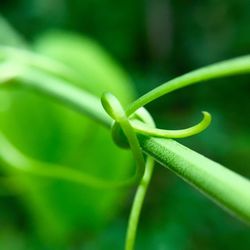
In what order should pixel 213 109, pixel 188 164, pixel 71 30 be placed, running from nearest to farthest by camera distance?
1. pixel 188 164
2. pixel 213 109
3. pixel 71 30

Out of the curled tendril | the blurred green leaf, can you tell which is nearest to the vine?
the curled tendril

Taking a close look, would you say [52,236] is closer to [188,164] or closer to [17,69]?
[17,69]

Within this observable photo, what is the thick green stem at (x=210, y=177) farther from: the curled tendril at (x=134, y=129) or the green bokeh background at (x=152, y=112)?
the green bokeh background at (x=152, y=112)

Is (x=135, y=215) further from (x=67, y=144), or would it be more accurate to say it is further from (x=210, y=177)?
(x=67, y=144)

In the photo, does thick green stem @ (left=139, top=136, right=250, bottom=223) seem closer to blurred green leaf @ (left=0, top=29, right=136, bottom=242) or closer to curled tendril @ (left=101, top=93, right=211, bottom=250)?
curled tendril @ (left=101, top=93, right=211, bottom=250)

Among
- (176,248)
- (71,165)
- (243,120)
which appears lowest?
(243,120)

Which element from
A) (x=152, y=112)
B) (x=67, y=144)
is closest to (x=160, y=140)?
(x=67, y=144)

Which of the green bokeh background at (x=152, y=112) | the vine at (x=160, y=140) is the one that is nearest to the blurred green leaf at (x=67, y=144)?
the green bokeh background at (x=152, y=112)

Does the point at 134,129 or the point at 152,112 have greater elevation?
the point at 134,129

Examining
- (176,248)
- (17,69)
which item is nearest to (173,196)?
(176,248)
